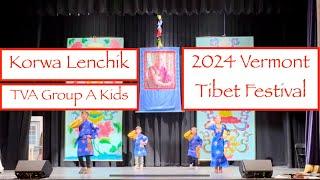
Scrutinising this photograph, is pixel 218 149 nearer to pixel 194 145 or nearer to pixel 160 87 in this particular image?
pixel 194 145

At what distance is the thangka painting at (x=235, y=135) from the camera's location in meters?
12.1

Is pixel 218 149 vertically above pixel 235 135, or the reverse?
pixel 235 135

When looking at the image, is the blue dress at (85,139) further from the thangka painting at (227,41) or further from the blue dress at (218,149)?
the thangka painting at (227,41)

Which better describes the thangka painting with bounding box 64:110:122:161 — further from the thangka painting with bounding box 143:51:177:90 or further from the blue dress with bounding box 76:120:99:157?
the blue dress with bounding box 76:120:99:157

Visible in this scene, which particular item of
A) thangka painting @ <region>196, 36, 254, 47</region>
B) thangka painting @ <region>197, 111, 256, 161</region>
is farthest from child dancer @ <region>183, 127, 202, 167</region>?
thangka painting @ <region>196, 36, 254, 47</region>

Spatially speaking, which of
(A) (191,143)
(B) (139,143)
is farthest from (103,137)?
(A) (191,143)

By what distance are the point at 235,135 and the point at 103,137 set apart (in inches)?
113

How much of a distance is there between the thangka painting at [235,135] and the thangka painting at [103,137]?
181 cm

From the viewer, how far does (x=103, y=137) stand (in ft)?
40.0

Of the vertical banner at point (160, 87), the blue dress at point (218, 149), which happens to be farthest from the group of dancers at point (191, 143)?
the vertical banner at point (160, 87)

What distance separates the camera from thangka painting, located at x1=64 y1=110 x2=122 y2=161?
480 inches

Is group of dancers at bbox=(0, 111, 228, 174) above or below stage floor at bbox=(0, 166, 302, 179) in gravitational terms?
above

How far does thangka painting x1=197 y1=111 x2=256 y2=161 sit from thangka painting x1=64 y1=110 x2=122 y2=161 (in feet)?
5.93

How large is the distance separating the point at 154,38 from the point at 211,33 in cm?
128
